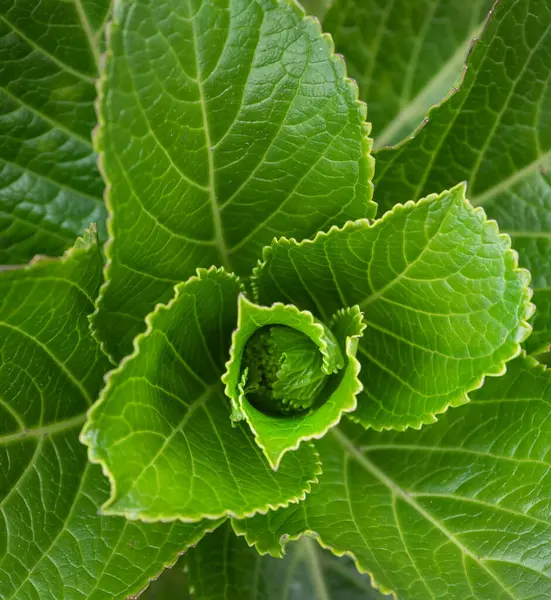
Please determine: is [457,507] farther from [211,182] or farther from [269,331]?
[211,182]

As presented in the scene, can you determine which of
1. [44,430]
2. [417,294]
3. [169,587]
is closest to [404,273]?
[417,294]

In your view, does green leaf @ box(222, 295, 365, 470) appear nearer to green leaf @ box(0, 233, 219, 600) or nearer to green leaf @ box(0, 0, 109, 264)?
green leaf @ box(0, 233, 219, 600)

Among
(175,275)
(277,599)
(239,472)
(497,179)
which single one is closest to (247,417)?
(239,472)

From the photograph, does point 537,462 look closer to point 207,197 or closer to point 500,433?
point 500,433

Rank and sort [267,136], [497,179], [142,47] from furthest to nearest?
1. [497,179]
2. [267,136]
3. [142,47]

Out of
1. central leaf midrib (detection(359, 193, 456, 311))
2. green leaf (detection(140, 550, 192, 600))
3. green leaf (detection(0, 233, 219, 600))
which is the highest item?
central leaf midrib (detection(359, 193, 456, 311))

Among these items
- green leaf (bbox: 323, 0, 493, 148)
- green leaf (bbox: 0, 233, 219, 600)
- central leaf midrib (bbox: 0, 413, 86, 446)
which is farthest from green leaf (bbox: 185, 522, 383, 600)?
green leaf (bbox: 323, 0, 493, 148)
